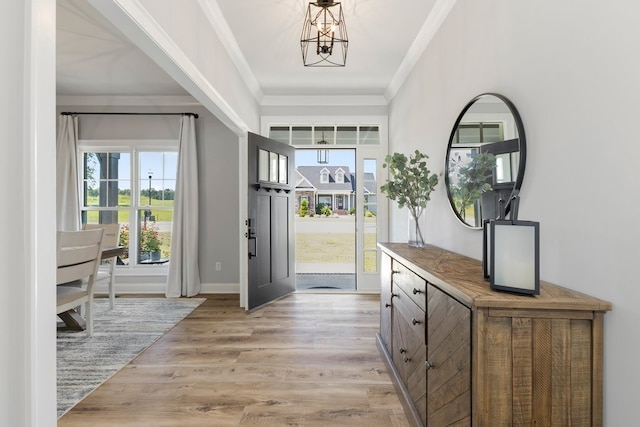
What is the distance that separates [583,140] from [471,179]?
2.42ft

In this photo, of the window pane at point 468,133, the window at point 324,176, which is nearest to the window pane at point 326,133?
the window pane at point 468,133

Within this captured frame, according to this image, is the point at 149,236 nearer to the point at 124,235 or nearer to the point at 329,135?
the point at 124,235

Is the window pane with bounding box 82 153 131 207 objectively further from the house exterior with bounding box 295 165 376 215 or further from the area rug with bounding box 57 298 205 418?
the house exterior with bounding box 295 165 376 215

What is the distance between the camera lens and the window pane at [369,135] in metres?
4.39

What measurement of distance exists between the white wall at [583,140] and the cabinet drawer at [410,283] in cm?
48

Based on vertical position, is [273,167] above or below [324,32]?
below

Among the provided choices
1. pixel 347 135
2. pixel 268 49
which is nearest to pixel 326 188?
pixel 347 135

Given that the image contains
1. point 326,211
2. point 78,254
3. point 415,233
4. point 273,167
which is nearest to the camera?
point 415,233

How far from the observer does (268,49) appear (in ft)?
10.1

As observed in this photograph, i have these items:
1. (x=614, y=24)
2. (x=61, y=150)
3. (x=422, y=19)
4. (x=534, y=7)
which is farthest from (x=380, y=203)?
(x=61, y=150)

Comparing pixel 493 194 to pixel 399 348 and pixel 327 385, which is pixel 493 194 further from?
pixel 327 385

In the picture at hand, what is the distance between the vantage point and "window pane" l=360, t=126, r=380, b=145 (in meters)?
4.39

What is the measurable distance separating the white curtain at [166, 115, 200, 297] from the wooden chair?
46.9 inches

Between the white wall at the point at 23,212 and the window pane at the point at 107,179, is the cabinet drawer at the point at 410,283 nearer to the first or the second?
the white wall at the point at 23,212
